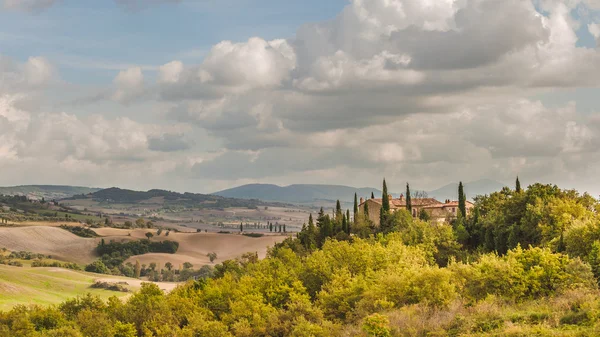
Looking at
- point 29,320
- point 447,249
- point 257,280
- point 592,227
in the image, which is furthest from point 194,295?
point 592,227

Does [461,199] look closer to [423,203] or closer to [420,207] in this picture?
[420,207]

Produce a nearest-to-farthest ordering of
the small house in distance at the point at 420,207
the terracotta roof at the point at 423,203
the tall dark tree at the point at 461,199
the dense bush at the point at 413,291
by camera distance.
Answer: the dense bush at the point at 413,291
the tall dark tree at the point at 461,199
the small house in distance at the point at 420,207
the terracotta roof at the point at 423,203

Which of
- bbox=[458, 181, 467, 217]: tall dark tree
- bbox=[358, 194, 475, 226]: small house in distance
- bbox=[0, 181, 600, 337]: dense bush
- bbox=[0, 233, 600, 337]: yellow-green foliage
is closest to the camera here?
bbox=[0, 181, 600, 337]: dense bush

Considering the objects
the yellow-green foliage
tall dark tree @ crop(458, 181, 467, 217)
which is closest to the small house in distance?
tall dark tree @ crop(458, 181, 467, 217)

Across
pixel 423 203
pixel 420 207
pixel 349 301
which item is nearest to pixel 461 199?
pixel 420 207

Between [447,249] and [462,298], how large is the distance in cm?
4091

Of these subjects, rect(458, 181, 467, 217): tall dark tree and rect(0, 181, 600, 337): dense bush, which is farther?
rect(458, 181, 467, 217): tall dark tree

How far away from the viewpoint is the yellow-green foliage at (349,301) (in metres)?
59.3

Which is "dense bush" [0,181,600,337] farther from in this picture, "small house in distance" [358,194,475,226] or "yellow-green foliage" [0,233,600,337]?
"small house in distance" [358,194,475,226]

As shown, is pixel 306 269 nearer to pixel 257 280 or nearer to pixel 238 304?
pixel 257 280

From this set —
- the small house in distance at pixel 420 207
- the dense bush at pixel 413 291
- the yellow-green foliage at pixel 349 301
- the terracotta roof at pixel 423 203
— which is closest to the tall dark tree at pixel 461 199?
the dense bush at pixel 413 291

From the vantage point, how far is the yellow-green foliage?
195 ft

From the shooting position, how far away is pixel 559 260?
68938mm

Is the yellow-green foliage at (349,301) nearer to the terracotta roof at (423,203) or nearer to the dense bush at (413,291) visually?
the dense bush at (413,291)
